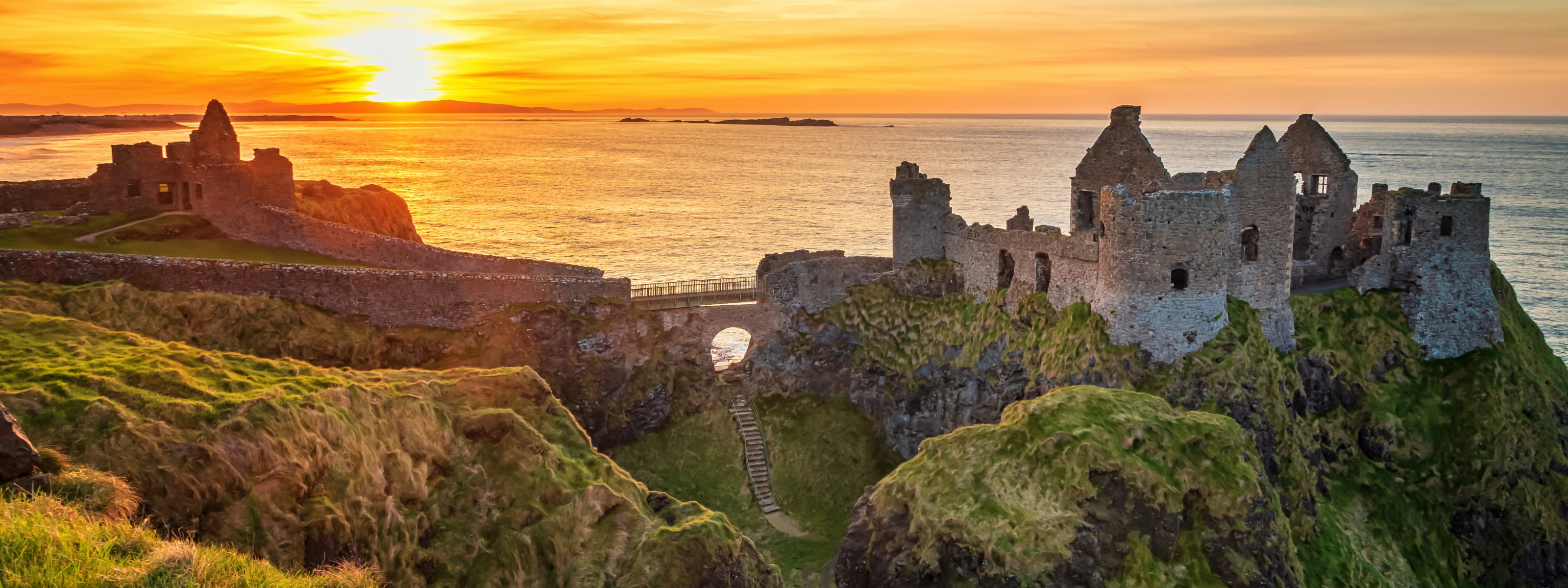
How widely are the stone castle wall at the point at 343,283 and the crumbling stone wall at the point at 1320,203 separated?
28.9 meters

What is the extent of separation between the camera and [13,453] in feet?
49.3

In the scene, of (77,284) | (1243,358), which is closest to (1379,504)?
(1243,358)

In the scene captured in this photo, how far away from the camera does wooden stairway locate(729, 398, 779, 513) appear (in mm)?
40594

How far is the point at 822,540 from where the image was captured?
3809 cm

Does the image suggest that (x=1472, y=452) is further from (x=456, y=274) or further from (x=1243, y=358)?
(x=456, y=274)

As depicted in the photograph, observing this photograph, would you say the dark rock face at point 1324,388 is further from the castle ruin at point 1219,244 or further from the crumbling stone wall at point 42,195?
the crumbling stone wall at point 42,195

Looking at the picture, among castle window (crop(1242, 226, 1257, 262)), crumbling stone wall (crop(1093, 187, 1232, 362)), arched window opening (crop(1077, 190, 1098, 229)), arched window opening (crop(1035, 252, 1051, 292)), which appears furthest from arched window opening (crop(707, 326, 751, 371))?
castle window (crop(1242, 226, 1257, 262))

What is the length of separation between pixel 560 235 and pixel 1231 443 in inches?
2978

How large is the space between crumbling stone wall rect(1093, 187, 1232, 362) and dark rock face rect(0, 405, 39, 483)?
97.2 ft

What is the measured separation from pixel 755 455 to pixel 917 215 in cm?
1297

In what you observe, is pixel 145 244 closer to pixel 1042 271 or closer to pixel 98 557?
pixel 98 557

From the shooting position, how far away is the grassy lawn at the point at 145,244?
39531 mm

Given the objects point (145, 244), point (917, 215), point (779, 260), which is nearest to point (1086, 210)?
point (917, 215)

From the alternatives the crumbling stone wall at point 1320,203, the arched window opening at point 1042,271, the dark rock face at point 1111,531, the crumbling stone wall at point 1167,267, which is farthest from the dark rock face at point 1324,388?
the dark rock face at point 1111,531
